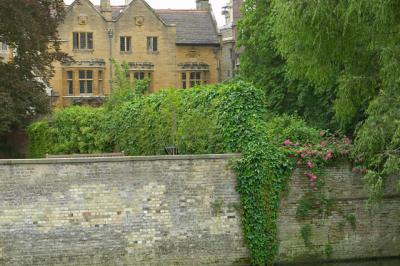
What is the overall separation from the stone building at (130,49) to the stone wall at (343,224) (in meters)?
30.1

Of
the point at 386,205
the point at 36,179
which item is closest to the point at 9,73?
the point at 36,179

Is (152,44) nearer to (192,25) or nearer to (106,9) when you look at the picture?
(106,9)

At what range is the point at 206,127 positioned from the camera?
71.3ft

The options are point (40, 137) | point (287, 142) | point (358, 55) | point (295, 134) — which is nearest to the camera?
point (358, 55)

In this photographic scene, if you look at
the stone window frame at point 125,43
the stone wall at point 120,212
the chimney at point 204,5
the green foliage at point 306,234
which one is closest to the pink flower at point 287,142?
the stone wall at point 120,212

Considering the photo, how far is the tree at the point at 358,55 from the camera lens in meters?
17.4

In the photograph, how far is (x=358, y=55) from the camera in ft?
63.7

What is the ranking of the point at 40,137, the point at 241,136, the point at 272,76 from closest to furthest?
the point at 241,136 < the point at 272,76 < the point at 40,137

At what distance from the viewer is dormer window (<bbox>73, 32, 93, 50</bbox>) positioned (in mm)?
50219

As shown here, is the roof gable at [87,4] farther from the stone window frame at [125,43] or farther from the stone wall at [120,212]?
the stone wall at [120,212]

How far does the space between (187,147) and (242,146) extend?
2693 millimetres

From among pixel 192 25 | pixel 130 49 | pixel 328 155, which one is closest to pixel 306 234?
pixel 328 155

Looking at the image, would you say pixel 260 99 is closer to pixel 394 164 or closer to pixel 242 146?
pixel 242 146

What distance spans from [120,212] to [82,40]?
32.5 meters
